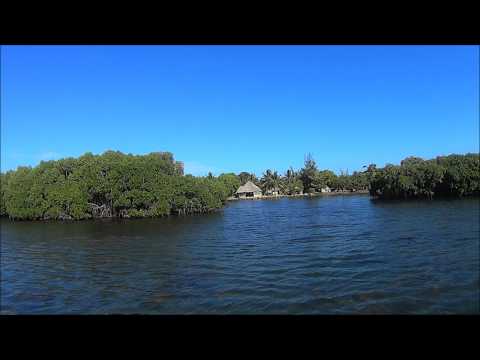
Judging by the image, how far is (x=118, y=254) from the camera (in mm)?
19078

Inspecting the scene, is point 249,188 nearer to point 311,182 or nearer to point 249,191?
point 249,191

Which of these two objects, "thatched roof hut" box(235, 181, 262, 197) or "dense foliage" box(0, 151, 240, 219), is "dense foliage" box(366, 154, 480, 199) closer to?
"dense foliage" box(0, 151, 240, 219)

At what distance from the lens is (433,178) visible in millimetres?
49188

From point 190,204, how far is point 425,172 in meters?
31.8

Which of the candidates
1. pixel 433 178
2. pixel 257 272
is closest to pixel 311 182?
pixel 433 178

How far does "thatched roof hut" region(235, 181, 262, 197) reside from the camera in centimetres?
8219

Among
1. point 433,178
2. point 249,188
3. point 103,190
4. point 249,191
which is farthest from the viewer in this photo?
point 249,188

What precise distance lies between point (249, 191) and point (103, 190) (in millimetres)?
45898

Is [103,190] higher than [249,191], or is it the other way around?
[249,191]

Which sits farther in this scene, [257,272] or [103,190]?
[103,190]

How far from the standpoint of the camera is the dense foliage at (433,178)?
47.3m

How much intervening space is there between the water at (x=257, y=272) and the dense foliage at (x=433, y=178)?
26277 millimetres
